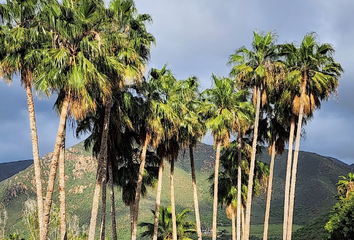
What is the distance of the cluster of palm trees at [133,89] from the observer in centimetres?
1538

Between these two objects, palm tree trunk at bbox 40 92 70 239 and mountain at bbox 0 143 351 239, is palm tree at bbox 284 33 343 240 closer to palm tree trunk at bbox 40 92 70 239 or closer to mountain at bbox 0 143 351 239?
palm tree trunk at bbox 40 92 70 239

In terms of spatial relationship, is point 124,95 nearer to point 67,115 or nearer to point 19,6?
point 67,115

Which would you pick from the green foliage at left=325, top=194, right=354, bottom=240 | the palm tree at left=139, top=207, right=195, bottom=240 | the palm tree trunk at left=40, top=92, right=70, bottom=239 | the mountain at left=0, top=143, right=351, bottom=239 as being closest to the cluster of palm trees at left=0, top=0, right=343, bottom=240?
the palm tree trunk at left=40, top=92, right=70, bottom=239

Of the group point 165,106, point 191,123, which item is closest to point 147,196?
point 191,123

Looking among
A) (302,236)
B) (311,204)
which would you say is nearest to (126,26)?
(302,236)

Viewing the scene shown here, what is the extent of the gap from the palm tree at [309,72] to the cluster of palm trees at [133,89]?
2.4 inches

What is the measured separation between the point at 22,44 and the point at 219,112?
1243 centimetres

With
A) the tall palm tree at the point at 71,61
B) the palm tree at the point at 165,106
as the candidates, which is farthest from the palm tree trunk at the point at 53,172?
the palm tree at the point at 165,106

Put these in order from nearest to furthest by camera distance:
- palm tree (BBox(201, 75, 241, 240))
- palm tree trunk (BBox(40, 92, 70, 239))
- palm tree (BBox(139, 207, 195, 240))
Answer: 1. palm tree trunk (BBox(40, 92, 70, 239))
2. palm tree (BBox(201, 75, 241, 240))
3. palm tree (BBox(139, 207, 195, 240))

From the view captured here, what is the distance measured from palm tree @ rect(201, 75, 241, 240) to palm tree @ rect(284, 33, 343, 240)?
3.94 m

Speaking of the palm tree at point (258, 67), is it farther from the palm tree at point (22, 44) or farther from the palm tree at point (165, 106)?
the palm tree at point (22, 44)

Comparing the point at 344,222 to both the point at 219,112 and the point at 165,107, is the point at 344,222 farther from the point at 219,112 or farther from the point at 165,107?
the point at 165,107

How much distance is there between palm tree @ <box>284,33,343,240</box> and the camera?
71.8 ft

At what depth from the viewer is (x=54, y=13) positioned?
1529 cm
